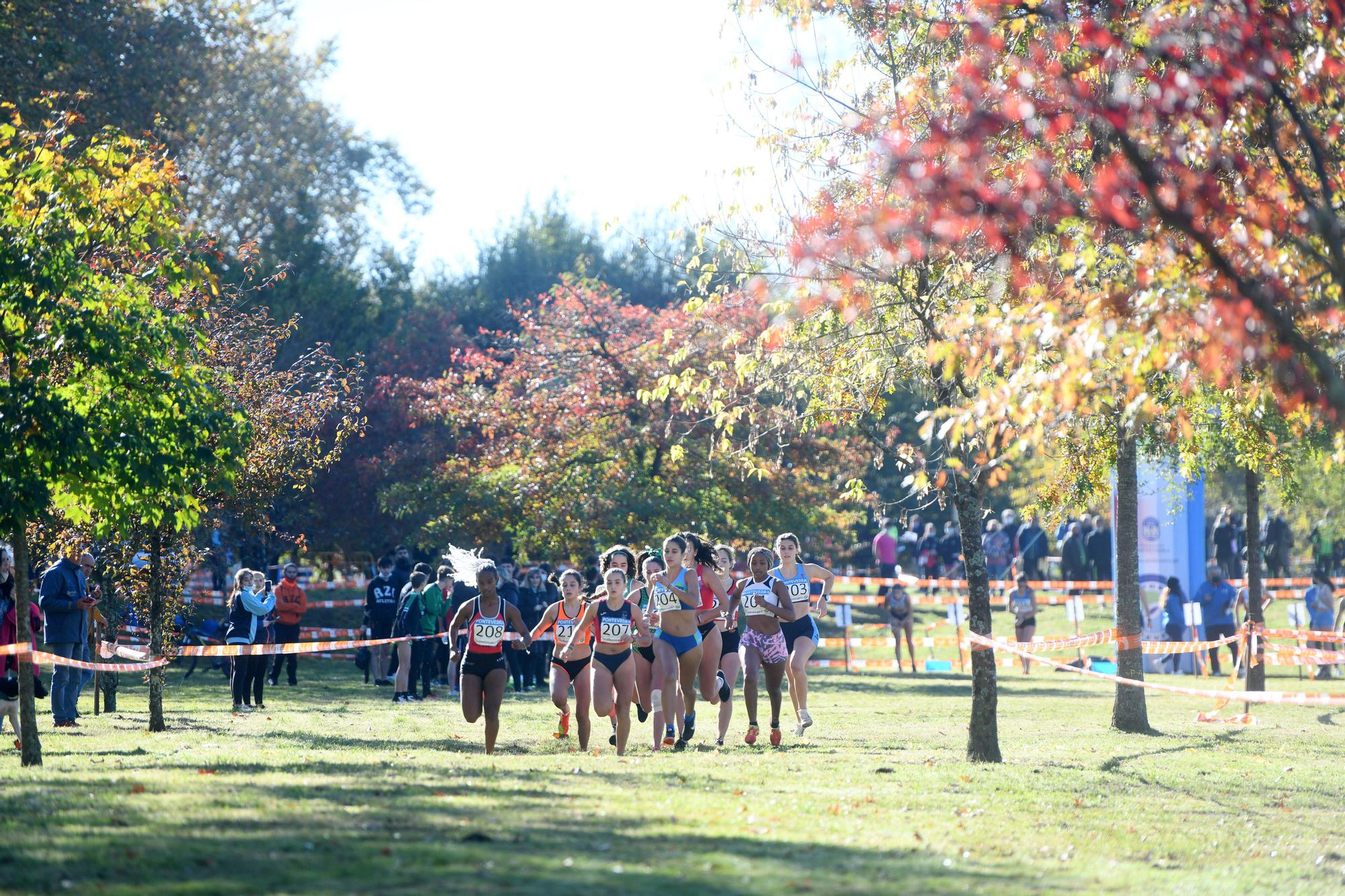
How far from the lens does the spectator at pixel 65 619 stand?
51.5 ft

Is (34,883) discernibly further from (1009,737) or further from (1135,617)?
(1135,617)

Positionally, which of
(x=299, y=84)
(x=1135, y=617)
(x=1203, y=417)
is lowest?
(x=1135, y=617)

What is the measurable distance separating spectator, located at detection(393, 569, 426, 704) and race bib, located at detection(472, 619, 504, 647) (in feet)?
24.3

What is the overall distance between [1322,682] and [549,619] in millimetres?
14802

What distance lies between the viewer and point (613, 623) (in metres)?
13.1

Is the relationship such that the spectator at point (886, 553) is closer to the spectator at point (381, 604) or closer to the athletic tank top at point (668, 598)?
the spectator at point (381, 604)

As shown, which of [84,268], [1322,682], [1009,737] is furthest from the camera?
[1322,682]

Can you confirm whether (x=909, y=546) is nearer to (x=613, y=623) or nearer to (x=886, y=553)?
(x=886, y=553)

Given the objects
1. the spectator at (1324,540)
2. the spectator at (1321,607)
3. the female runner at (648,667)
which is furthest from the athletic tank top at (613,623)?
the spectator at (1324,540)

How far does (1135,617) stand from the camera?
16562 mm

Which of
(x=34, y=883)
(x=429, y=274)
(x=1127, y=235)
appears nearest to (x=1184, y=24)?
(x=1127, y=235)

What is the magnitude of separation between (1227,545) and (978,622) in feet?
78.5

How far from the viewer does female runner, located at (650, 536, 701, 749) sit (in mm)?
13406

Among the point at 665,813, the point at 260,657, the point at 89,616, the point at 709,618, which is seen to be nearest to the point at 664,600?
the point at 709,618
